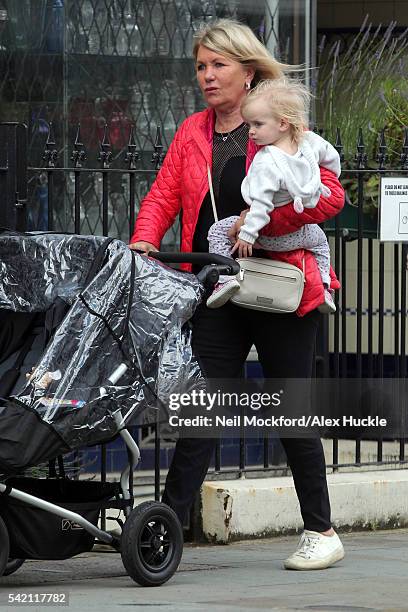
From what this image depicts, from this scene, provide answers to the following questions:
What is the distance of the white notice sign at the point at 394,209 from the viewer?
716 centimetres

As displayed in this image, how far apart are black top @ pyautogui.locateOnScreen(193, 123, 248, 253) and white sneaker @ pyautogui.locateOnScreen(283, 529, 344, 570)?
1203 millimetres

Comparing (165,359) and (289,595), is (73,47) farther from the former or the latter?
(289,595)

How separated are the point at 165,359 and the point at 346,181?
3.20 m

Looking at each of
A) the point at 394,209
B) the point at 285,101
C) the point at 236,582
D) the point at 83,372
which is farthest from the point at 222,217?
the point at 394,209

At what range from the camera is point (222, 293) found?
5594mm

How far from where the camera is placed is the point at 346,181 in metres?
8.30

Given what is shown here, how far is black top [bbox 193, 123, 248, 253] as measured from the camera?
5.74 meters

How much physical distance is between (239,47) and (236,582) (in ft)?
6.64

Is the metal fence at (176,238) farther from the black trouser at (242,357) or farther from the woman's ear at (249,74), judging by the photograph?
the woman's ear at (249,74)

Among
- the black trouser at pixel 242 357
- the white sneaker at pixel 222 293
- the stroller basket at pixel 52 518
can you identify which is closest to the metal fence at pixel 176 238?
the black trouser at pixel 242 357

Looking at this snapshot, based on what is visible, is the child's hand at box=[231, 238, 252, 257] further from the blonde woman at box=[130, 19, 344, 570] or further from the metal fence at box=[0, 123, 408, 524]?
the metal fence at box=[0, 123, 408, 524]

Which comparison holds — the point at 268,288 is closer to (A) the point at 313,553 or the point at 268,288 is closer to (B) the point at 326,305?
(B) the point at 326,305

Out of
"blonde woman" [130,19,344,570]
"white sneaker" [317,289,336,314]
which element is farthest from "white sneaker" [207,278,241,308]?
"white sneaker" [317,289,336,314]

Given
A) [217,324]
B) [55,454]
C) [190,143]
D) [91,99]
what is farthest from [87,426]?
[91,99]
